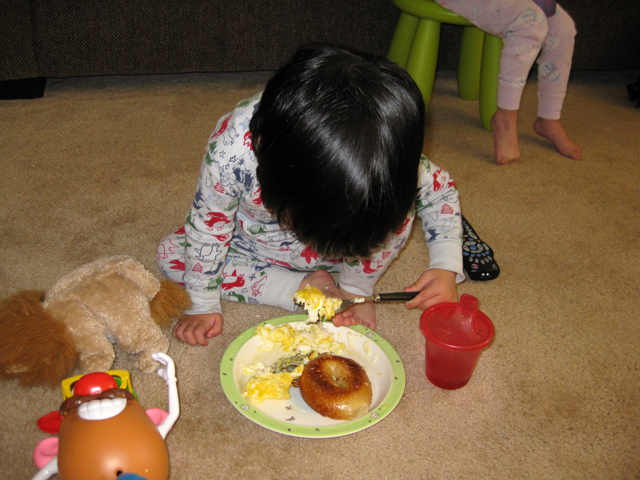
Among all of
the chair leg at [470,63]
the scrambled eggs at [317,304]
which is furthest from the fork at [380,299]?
the chair leg at [470,63]

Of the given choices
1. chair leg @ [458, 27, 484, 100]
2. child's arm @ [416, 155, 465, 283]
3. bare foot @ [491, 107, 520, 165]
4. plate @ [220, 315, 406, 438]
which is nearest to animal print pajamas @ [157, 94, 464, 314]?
child's arm @ [416, 155, 465, 283]

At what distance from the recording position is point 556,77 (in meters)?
1.43

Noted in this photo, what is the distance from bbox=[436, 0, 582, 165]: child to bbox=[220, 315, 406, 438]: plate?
0.81 meters

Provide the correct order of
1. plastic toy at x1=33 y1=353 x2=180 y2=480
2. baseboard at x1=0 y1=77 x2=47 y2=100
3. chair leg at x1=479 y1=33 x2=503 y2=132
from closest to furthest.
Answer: plastic toy at x1=33 y1=353 x2=180 y2=480, chair leg at x1=479 y1=33 x2=503 y2=132, baseboard at x1=0 y1=77 x2=47 y2=100

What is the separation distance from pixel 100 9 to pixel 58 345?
47.2 inches

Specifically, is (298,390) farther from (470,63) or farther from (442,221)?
(470,63)

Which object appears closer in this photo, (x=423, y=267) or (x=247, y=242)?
(x=247, y=242)

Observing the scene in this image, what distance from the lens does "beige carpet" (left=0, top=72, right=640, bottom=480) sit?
66 centimetres

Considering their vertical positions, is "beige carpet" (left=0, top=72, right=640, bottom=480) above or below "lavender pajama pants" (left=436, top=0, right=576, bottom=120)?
below

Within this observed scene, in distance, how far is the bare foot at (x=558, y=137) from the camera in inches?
56.7

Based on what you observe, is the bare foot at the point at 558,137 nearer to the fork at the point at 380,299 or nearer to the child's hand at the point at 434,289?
the child's hand at the point at 434,289

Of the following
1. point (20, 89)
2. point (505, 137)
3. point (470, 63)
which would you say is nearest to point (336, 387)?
point (505, 137)

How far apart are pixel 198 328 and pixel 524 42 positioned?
1.06 metres

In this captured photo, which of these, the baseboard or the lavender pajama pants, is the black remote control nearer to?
the lavender pajama pants
